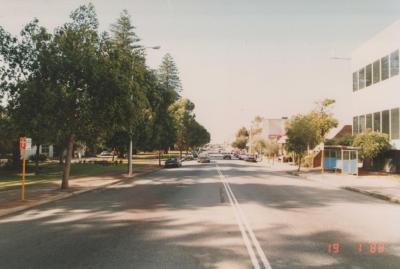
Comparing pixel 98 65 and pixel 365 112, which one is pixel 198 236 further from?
pixel 365 112

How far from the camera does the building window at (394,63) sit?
3369 cm

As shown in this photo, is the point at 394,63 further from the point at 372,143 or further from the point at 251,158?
the point at 251,158

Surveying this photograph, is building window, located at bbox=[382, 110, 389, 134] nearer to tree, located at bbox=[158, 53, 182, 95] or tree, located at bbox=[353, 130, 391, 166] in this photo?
tree, located at bbox=[353, 130, 391, 166]

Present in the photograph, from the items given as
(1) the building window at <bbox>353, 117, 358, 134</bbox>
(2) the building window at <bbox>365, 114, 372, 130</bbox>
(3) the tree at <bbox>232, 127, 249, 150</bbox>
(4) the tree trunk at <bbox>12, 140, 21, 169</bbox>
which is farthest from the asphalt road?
(3) the tree at <bbox>232, 127, 249, 150</bbox>

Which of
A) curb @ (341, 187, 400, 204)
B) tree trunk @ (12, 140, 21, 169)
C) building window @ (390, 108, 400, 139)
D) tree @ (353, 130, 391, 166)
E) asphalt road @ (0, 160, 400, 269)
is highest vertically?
building window @ (390, 108, 400, 139)

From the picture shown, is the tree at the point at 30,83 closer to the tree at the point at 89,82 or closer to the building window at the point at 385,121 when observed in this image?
the tree at the point at 89,82

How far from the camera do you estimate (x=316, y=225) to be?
11492 millimetres

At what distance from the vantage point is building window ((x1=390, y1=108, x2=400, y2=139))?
3409 centimetres

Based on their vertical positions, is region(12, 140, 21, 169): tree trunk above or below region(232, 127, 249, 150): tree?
below

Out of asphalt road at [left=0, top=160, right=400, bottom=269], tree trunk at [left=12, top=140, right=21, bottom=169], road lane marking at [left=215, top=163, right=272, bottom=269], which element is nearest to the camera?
road lane marking at [left=215, top=163, right=272, bottom=269]

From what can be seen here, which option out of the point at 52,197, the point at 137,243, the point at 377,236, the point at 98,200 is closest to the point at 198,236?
the point at 137,243

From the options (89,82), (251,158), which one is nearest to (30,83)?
(89,82)
